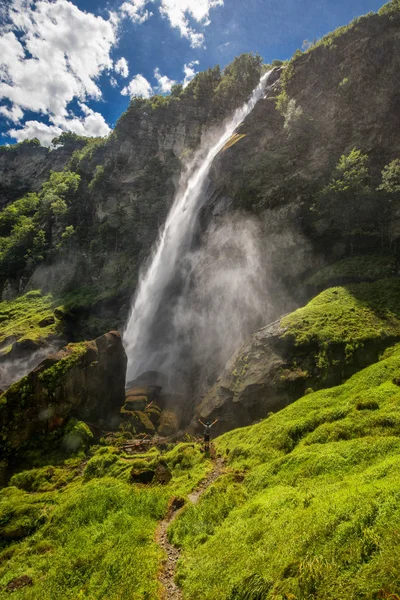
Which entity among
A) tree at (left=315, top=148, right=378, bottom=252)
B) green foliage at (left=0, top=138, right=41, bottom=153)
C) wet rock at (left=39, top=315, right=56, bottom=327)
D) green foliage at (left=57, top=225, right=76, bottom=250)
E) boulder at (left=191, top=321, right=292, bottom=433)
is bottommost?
boulder at (left=191, top=321, right=292, bottom=433)

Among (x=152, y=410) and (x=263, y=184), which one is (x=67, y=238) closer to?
(x=263, y=184)

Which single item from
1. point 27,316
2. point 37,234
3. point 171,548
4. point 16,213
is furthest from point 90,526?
point 16,213

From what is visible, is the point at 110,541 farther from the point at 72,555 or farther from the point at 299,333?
the point at 299,333

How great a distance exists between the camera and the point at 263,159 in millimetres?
39656

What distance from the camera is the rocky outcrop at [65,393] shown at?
19.0m

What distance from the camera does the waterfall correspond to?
3675 cm

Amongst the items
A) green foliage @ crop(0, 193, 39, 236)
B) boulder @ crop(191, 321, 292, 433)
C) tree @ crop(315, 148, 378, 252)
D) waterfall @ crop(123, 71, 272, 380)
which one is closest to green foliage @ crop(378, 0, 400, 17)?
tree @ crop(315, 148, 378, 252)

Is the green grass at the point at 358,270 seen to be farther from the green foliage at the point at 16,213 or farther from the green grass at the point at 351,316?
the green foliage at the point at 16,213

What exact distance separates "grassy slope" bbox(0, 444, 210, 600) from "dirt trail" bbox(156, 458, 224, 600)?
24cm

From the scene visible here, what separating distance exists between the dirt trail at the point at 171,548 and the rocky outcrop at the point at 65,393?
1143cm

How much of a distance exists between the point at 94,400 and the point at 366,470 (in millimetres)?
18963

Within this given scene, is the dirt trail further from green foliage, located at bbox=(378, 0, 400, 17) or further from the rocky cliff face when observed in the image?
green foliage, located at bbox=(378, 0, 400, 17)

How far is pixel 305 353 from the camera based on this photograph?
18578mm

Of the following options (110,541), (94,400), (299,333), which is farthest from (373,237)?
(110,541)
